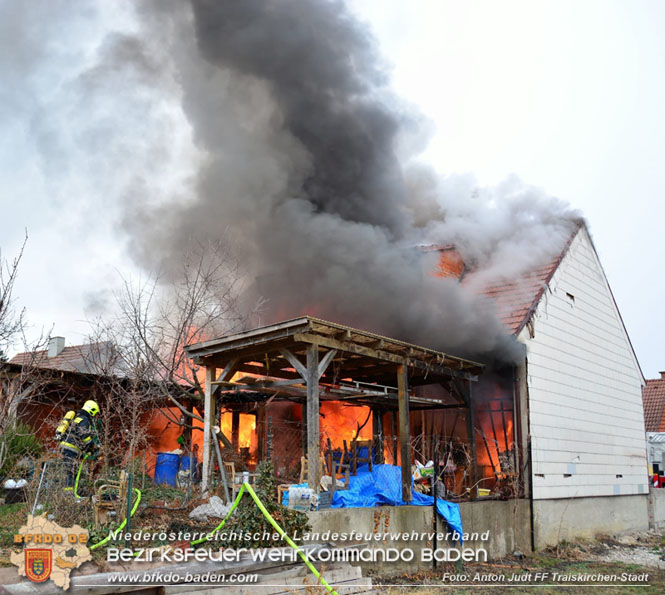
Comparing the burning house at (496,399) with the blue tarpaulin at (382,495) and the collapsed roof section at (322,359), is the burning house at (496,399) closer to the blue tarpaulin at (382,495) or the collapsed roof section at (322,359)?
the collapsed roof section at (322,359)

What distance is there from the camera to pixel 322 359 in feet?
33.5

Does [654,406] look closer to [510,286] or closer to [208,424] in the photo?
[510,286]

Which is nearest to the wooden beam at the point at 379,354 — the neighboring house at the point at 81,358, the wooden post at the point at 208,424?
the wooden post at the point at 208,424

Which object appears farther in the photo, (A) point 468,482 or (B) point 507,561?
(A) point 468,482

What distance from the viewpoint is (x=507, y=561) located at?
1060 centimetres

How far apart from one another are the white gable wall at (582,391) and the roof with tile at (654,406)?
1196 cm

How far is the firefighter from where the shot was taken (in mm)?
8312

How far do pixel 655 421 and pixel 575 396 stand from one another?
707 inches

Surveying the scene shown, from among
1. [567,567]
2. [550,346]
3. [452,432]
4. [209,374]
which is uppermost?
[550,346]

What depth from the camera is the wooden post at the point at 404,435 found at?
9.66 meters

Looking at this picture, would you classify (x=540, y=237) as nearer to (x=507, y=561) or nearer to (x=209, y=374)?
(x=507, y=561)

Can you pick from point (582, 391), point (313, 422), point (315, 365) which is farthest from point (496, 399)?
point (313, 422)

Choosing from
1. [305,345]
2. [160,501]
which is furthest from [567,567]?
[160,501]

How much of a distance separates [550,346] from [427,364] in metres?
A: 4.22
